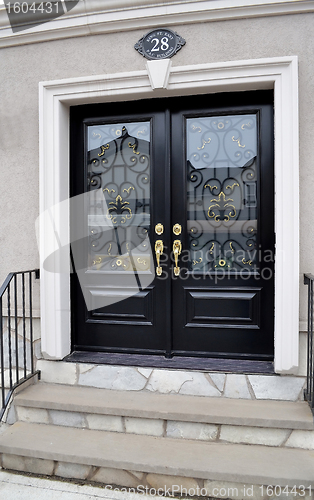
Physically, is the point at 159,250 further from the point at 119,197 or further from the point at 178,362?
the point at 178,362

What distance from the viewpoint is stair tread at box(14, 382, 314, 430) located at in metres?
2.17

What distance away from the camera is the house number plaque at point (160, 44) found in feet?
8.36

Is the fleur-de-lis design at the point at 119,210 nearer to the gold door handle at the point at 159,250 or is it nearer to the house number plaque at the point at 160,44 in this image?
the gold door handle at the point at 159,250

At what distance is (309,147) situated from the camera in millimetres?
2410

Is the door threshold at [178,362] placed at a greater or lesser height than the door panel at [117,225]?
lesser

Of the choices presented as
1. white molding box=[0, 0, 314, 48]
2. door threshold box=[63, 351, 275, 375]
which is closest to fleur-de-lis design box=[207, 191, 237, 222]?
door threshold box=[63, 351, 275, 375]

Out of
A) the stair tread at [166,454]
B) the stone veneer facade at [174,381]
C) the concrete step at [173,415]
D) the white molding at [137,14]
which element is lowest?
the stair tread at [166,454]

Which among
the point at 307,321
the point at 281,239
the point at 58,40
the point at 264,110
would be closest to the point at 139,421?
the point at 307,321

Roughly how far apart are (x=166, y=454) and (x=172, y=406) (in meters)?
0.32

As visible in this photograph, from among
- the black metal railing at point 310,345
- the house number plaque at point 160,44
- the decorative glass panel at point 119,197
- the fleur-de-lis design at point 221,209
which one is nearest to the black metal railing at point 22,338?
the decorative glass panel at point 119,197

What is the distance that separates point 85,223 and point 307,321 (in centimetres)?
194

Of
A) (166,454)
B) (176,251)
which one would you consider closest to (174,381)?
(166,454)

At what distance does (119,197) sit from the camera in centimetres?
288

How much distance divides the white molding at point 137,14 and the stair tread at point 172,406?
281cm
